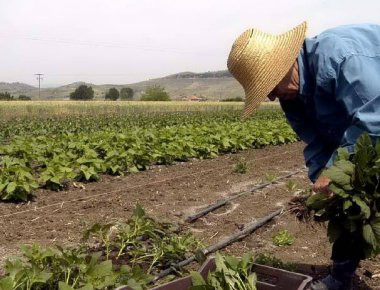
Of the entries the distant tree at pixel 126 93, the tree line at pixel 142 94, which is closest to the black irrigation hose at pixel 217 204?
the tree line at pixel 142 94

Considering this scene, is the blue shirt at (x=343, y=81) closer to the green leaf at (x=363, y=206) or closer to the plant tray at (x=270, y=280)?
the green leaf at (x=363, y=206)

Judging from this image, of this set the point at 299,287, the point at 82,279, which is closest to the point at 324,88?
the point at 299,287

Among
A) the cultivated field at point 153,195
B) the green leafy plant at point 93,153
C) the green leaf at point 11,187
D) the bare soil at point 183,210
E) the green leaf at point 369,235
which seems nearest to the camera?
the green leaf at point 369,235

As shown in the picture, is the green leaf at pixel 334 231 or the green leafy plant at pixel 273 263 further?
the green leafy plant at pixel 273 263

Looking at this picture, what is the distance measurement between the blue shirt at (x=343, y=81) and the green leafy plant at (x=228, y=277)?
2.36 feet

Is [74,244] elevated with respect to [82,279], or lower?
lower

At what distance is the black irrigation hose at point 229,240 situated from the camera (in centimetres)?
375

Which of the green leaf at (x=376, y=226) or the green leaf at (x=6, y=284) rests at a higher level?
the green leaf at (x=376, y=226)

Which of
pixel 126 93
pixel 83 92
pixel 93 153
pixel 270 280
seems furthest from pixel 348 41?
pixel 126 93

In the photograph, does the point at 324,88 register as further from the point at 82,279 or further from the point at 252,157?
the point at 252,157

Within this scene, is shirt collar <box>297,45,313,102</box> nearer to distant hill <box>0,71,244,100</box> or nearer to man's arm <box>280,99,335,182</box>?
man's arm <box>280,99,335,182</box>

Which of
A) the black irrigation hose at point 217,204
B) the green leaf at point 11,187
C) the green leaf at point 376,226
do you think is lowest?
the black irrigation hose at point 217,204

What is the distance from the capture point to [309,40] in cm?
292

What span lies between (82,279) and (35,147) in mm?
5394
